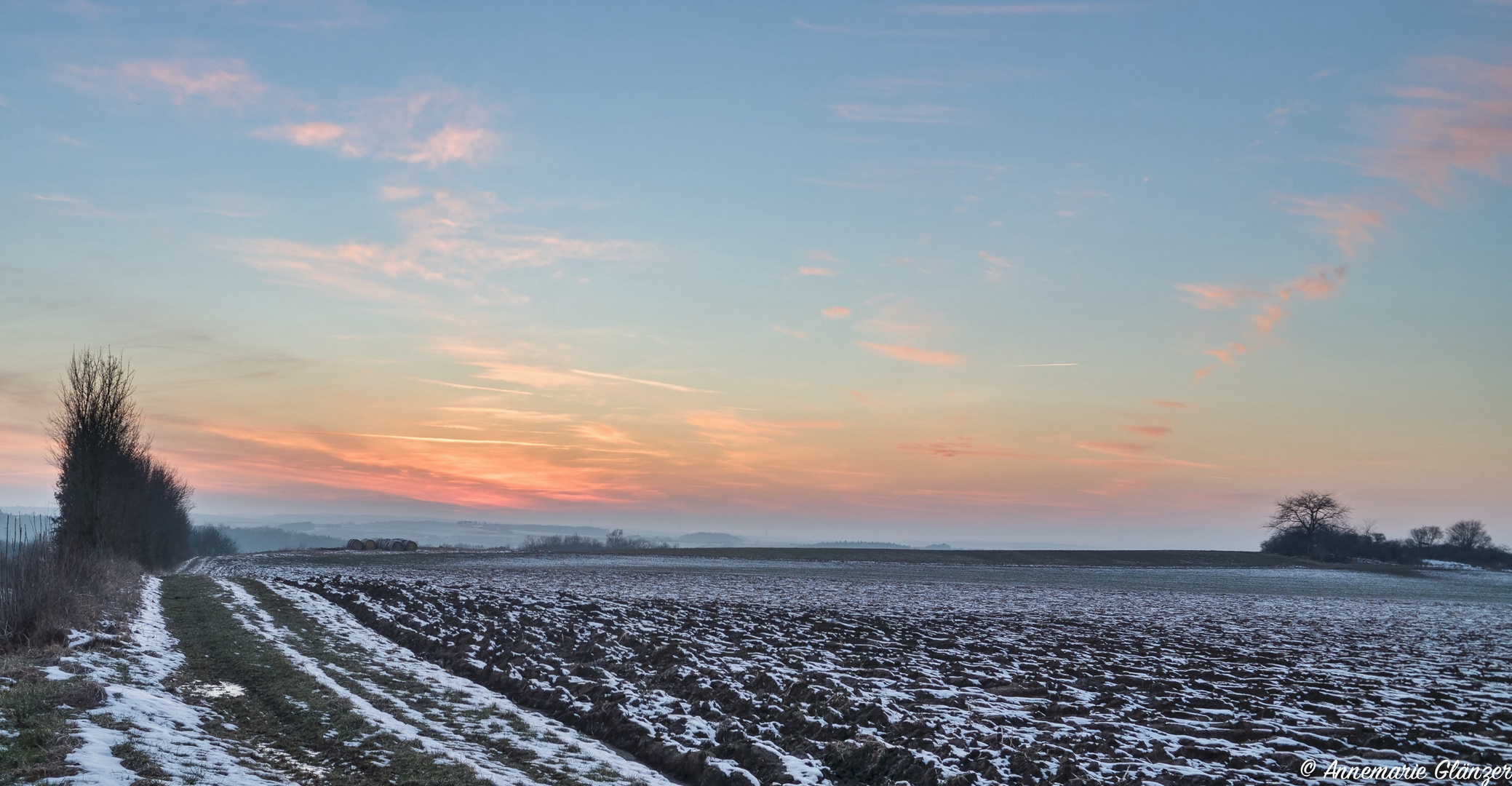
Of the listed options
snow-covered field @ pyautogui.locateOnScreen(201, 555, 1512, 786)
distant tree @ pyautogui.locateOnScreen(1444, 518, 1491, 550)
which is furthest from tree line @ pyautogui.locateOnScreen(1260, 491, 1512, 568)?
snow-covered field @ pyautogui.locateOnScreen(201, 555, 1512, 786)

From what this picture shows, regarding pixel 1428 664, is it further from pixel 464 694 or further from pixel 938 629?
pixel 464 694

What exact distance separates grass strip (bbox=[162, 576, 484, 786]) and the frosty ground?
58mm

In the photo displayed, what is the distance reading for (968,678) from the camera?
17969 millimetres

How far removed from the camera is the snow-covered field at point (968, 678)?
12.0 metres

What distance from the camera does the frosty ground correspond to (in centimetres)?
1135

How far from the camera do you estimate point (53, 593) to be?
1853 cm

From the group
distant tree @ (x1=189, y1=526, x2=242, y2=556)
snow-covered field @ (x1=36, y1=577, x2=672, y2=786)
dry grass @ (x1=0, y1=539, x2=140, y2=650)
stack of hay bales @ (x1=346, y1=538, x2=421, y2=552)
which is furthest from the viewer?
distant tree @ (x1=189, y1=526, x2=242, y2=556)

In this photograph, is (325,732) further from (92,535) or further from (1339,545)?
(1339,545)

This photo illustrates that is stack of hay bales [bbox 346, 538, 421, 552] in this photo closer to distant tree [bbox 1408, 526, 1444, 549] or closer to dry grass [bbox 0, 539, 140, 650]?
dry grass [bbox 0, 539, 140, 650]

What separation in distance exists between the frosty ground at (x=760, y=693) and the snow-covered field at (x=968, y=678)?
0.08 m

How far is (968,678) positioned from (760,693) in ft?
16.2

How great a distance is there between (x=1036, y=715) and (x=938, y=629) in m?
12.8

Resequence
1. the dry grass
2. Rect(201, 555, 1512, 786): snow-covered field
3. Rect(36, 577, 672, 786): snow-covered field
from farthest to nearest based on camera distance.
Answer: the dry grass
Rect(201, 555, 1512, 786): snow-covered field
Rect(36, 577, 672, 786): snow-covered field

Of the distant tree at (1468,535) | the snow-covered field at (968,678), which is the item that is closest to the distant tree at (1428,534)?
the distant tree at (1468,535)
